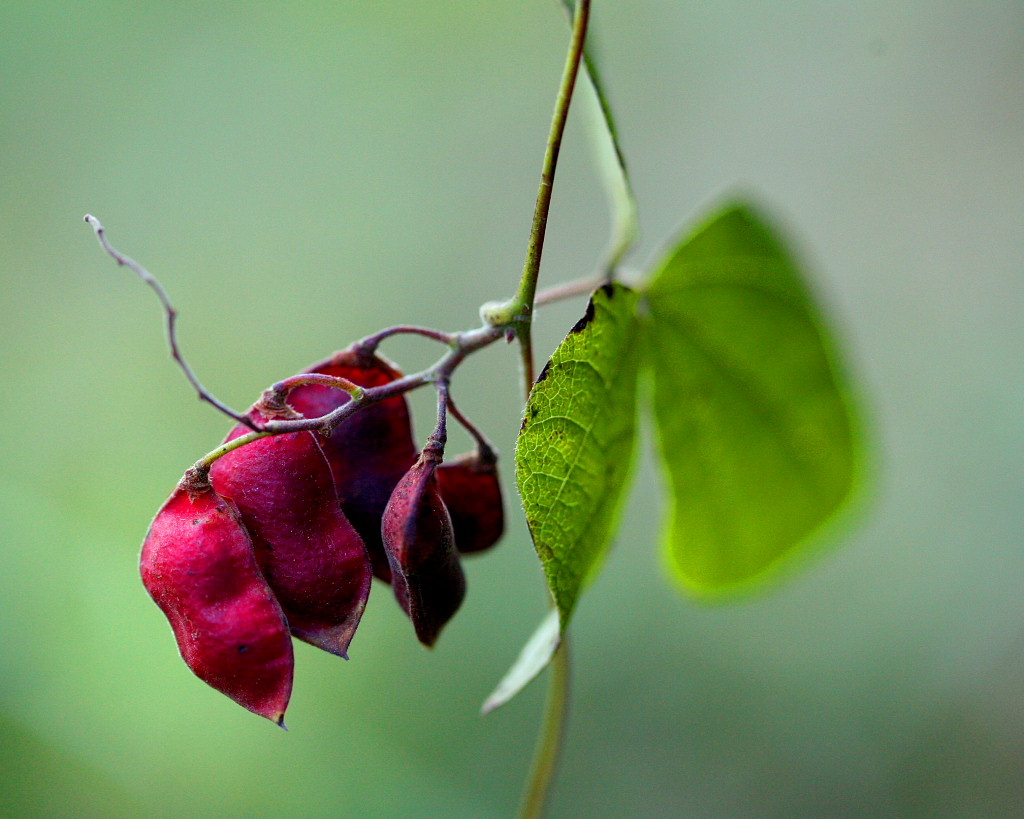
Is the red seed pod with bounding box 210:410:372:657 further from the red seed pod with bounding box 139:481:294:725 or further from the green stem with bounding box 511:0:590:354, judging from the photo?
the green stem with bounding box 511:0:590:354

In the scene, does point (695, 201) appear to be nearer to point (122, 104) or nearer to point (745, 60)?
point (745, 60)

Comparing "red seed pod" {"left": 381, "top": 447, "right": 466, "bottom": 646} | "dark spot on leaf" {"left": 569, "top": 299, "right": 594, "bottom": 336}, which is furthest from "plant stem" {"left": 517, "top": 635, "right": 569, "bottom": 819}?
"dark spot on leaf" {"left": 569, "top": 299, "right": 594, "bottom": 336}

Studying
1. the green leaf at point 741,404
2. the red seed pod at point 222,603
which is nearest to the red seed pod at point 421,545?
the red seed pod at point 222,603

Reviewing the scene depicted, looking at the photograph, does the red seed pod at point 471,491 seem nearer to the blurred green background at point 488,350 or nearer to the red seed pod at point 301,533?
the red seed pod at point 301,533

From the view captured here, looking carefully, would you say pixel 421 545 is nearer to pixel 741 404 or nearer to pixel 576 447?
pixel 576 447

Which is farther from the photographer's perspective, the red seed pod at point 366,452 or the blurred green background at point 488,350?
the blurred green background at point 488,350

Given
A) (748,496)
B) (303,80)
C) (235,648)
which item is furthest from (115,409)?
(235,648)
